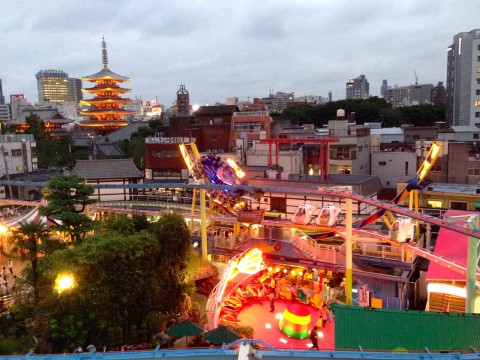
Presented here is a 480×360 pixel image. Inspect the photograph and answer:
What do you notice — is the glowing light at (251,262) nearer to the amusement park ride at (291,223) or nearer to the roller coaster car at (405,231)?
the amusement park ride at (291,223)

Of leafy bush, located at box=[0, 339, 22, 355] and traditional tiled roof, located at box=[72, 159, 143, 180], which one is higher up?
traditional tiled roof, located at box=[72, 159, 143, 180]

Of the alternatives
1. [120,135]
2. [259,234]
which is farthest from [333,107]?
[259,234]

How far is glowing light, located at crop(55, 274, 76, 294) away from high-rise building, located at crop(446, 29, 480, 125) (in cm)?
6555

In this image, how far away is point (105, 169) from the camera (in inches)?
1487

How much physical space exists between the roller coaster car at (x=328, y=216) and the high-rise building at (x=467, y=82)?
53188mm

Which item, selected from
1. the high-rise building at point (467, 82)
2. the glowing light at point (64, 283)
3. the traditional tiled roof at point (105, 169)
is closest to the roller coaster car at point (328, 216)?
the glowing light at point (64, 283)

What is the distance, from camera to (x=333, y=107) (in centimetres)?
8938

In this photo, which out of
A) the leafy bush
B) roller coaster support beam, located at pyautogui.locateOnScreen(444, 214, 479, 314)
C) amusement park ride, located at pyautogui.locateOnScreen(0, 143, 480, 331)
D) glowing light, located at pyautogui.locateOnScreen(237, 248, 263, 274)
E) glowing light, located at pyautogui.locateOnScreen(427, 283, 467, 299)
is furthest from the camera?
glowing light, located at pyautogui.locateOnScreen(237, 248, 263, 274)

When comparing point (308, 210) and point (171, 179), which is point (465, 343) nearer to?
point (308, 210)

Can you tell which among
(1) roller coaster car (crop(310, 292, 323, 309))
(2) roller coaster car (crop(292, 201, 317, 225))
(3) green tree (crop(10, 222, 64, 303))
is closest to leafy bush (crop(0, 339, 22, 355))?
(3) green tree (crop(10, 222, 64, 303))

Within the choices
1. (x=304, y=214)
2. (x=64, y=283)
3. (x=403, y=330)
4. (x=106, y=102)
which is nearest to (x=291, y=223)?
(x=304, y=214)

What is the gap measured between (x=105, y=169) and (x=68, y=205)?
19119mm

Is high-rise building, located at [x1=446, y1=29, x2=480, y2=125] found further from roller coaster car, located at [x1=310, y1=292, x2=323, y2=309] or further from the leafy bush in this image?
the leafy bush

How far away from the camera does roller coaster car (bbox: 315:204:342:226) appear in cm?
2194
